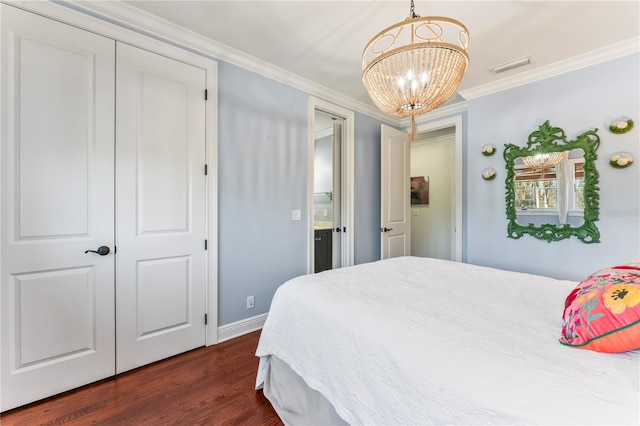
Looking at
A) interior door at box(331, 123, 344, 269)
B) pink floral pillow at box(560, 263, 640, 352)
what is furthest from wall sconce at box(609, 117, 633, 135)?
interior door at box(331, 123, 344, 269)

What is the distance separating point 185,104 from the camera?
2170 millimetres

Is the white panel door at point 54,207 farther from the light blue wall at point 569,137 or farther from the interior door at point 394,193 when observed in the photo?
the light blue wall at point 569,137

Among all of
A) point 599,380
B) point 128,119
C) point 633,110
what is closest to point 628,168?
point 633,110

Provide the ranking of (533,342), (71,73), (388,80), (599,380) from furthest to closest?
(71,73) < (388,80) < (533,342) < (599,380)

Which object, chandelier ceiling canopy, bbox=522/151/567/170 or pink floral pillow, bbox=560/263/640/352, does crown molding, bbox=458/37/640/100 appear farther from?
pink floral pillow, bbox=560/263/640/352

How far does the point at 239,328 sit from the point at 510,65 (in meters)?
3.53

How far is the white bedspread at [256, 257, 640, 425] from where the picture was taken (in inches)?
26.8

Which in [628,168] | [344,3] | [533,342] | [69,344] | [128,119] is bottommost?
[69,344]

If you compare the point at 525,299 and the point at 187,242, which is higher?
the point at 187,242

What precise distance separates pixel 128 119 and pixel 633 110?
3.94 metres

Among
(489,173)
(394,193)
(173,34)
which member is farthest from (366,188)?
(173,34)

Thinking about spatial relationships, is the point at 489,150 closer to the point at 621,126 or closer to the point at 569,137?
the point at 569,137

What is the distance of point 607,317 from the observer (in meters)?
0.82

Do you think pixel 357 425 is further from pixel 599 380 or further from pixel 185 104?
pixel 185 104
